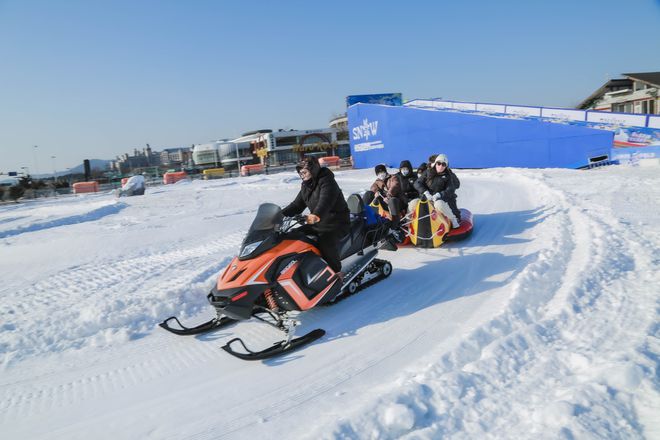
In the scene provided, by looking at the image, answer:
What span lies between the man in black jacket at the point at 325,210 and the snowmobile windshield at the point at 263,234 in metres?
0.43

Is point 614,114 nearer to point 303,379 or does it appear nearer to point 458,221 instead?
point 458,221

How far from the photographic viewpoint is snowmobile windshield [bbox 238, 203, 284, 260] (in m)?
4.02

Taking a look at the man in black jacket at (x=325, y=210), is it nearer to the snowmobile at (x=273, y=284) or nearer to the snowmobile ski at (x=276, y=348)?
the snowmobile at (x=273, y=284)

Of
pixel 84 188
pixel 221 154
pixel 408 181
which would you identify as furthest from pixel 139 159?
pixel 408 181

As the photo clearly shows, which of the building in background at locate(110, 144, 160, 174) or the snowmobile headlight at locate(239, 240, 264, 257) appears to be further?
the building in background at locate(110, 144, 160, 174)

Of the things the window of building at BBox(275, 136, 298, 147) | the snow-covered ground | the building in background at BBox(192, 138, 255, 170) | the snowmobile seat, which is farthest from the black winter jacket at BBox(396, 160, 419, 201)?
the building in background at BBox(192, 138, 255, 170)

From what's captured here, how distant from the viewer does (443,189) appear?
7.25 metres

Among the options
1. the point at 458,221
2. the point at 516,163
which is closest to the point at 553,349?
the point at 458,221

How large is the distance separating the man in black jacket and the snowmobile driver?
1.95m

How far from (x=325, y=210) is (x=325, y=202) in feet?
0.29

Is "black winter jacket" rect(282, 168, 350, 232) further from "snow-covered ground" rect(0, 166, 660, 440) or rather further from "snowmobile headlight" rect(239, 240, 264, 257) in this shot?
"snow-covered ground" rect(0, 166, 660, 440)

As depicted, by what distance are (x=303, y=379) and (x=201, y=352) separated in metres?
1.15

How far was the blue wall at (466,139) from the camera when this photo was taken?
18.7 metres

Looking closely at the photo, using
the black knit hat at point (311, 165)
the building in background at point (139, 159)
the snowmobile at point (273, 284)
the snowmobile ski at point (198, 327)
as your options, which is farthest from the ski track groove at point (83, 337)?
the building in background at point (139, 159)
